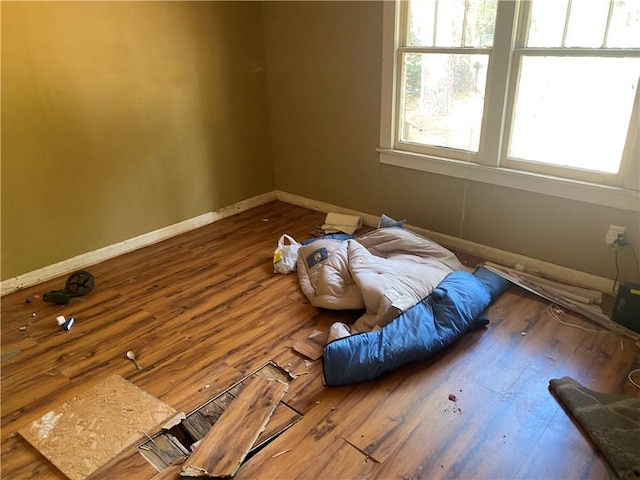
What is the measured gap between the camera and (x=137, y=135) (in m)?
3.38

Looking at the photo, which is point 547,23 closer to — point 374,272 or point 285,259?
point 374,272

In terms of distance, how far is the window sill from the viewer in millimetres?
2613

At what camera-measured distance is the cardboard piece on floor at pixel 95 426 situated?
1.85 metres

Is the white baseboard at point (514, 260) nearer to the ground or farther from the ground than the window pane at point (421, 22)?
nearer to the ground

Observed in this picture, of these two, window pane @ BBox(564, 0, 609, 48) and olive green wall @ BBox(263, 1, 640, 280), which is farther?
olive green wall @ BBox(263, 1, 640, 280)

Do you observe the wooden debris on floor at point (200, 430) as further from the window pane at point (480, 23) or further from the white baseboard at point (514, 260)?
the window pane at point (480, 23)

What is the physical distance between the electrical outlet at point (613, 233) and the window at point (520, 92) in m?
0.13

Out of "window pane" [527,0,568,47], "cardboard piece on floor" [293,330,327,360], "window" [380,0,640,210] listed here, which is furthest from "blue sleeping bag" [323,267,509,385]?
"window pane" [527,0,568,47]

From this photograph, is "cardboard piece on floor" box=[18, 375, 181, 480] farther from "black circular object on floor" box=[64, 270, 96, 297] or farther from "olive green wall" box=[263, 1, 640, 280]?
"olive green wall" box=[263, 1, 640, 280]

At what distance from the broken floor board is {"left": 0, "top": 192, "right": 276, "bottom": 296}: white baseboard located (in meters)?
1.76

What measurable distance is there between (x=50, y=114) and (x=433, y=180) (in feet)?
8.18

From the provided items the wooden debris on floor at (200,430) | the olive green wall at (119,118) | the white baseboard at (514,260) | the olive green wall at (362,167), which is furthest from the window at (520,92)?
the wooden debris on floor at (200,430)

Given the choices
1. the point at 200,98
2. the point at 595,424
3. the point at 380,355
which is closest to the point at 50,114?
the point at 200,98

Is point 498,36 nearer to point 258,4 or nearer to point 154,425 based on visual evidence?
point 258,4
